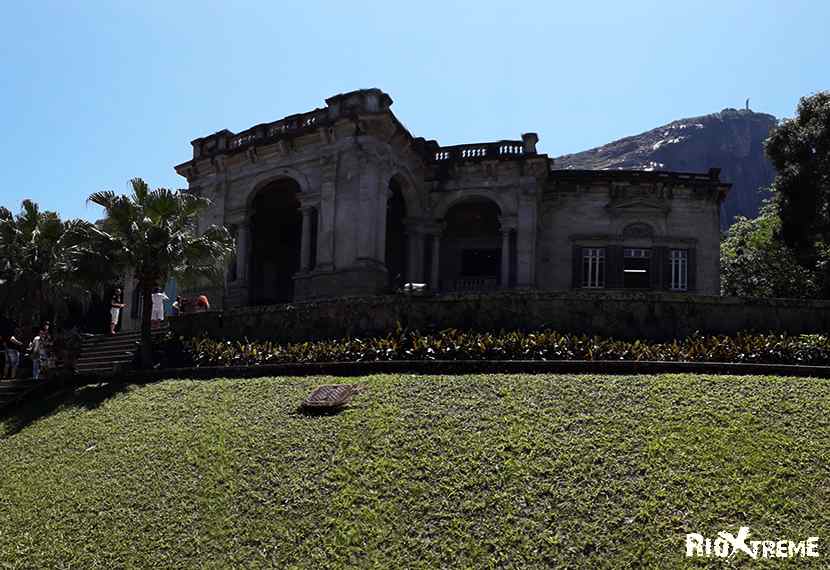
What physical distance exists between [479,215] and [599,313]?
13383mm

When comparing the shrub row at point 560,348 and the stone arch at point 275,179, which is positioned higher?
the stone arch at point 275,179

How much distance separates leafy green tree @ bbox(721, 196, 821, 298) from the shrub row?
13.9 meters

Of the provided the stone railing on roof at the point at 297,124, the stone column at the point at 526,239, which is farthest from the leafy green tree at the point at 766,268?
the stone railing on roof at the point at 297,124

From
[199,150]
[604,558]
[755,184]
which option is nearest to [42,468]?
[604,558]

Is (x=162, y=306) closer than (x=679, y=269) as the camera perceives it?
Yes

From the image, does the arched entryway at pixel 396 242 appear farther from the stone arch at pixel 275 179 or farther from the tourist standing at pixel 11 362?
the tourist standing at pixel 11 362

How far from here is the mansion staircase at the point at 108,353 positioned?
64.1 feet

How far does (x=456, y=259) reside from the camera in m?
29.7

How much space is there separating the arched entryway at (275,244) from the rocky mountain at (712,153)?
87976mm

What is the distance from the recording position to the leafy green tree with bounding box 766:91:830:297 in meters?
26.3

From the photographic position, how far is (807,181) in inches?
1040

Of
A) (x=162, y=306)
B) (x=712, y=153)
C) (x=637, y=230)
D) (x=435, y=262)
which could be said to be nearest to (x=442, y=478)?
(x=162, y=306)

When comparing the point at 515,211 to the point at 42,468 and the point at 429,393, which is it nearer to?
the point at 429,393

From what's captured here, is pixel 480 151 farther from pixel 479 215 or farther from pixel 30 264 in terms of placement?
pixel 30 264
